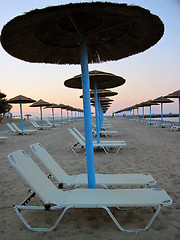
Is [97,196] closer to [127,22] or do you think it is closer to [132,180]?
[132,180]

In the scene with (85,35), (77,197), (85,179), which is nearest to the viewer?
(77,197)

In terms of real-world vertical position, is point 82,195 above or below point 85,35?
below

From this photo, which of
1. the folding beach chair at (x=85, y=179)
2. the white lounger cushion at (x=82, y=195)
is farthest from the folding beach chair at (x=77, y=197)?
the folding beach chair at (x=85, y=179)

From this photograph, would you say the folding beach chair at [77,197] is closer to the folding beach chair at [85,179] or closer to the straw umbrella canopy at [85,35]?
the folding beach chair at [85,179]

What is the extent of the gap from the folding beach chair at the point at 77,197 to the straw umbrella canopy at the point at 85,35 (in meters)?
0.51

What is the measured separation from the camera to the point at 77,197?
7.45 feet

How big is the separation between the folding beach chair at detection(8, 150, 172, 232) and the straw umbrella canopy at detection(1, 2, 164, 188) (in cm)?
51

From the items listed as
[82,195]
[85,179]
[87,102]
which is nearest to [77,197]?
[82,195]

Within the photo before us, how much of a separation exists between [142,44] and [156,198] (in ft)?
6.18

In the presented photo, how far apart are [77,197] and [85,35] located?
76.9 inches

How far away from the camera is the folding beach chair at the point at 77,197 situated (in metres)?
Result: 2.04

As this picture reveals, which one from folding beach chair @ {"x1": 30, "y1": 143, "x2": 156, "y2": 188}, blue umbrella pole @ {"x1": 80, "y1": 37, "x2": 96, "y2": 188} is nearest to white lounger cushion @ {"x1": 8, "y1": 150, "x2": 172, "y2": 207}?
folding beach chair @ {"x1": 30, "y1": 143, "x2": 156, "y2": 188}

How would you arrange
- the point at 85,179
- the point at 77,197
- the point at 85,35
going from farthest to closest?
the point at 85,179, the point at 85,35, the point at 77,197

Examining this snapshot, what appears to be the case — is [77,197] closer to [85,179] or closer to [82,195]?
[82,195]
